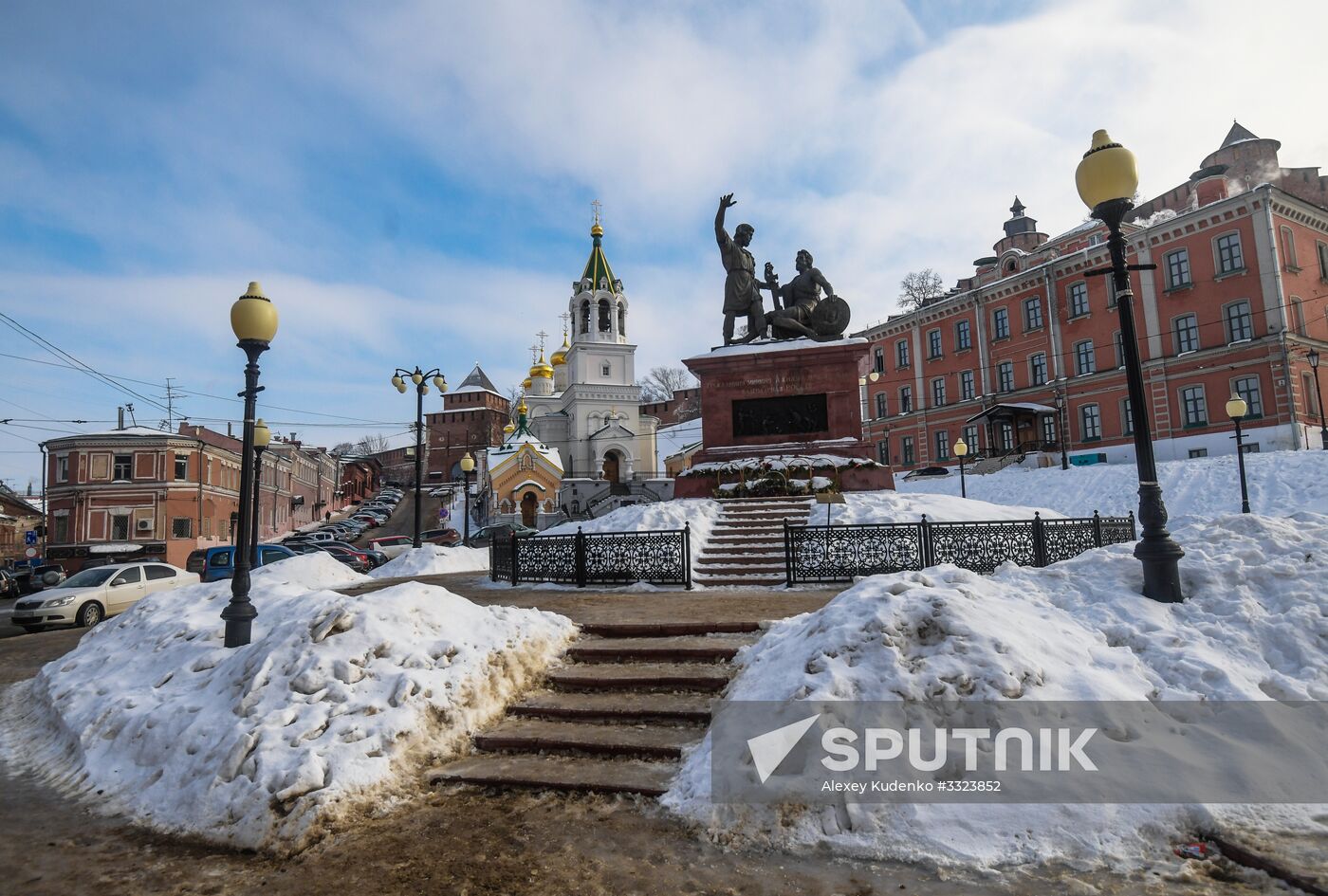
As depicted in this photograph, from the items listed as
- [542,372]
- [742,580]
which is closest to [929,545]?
[742,580]

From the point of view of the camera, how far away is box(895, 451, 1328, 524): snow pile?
72.5ft

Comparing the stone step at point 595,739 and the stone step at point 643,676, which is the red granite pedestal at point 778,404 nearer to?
the stone step at point 643,676

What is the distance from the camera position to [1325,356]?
32.8 m

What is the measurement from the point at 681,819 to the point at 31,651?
13.2m


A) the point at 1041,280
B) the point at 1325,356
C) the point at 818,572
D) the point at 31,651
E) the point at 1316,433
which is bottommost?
the point at 31,651

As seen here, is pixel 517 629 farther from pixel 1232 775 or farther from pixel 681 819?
pixel 1232 775

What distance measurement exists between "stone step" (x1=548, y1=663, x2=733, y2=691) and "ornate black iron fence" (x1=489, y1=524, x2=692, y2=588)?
4.74m

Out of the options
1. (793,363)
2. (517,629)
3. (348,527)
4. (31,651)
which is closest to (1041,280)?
(793,363)

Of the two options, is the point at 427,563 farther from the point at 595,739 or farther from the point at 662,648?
the point at 595,739

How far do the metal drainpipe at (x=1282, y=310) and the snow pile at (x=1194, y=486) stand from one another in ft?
19.7

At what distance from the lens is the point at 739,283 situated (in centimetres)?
2017

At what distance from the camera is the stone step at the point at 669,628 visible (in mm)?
6914

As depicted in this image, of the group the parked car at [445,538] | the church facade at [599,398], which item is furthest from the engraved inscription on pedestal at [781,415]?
the church facade at [599,398]

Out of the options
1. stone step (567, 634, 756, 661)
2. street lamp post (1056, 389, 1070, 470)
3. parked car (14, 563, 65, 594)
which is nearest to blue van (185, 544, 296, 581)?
parked car (14, 563, 65, 594)
